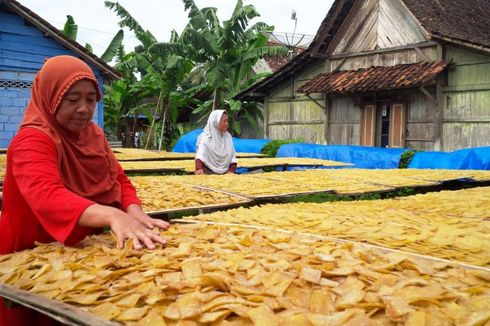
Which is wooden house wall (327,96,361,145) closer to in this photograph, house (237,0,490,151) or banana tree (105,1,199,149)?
house (237,0,490,151)

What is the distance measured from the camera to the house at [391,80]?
33.4 feet

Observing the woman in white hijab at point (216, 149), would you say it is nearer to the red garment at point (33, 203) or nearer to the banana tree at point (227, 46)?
the red garment at point (33, 203)

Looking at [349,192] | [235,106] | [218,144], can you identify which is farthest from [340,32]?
[349,192]

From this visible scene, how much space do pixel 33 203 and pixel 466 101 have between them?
Answer: 33.7ft

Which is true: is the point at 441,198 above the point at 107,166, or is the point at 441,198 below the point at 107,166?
below

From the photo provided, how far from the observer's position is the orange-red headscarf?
181 cm

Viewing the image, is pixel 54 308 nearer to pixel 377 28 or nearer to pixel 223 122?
pixel 223 122

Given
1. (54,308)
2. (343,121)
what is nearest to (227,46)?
(343,121)

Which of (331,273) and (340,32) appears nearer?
(331,273)

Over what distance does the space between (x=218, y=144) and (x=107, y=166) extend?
3916 mm

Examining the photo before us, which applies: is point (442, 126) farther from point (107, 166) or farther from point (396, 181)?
point (107, 166)

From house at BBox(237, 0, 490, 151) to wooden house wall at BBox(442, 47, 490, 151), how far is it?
2 cm

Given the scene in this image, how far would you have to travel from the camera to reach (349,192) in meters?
4.17

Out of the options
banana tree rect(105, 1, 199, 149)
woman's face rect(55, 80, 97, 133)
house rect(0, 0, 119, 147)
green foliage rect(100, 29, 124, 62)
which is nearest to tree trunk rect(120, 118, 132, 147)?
banana tree rect(105, 1, 199, 149)
